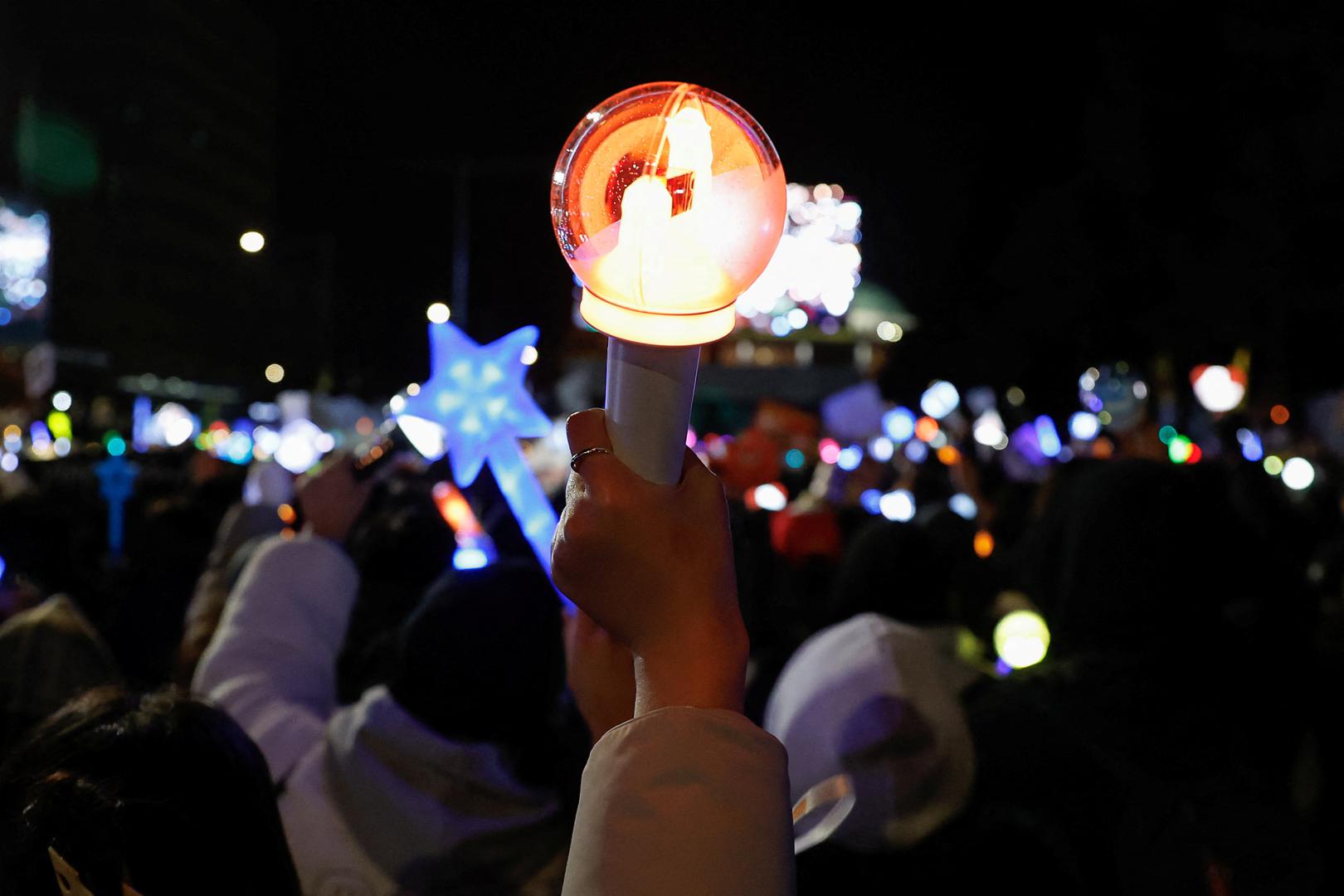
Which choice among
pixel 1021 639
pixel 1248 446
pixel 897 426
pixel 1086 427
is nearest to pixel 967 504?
pixel 1248 446

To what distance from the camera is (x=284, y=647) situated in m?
2.79

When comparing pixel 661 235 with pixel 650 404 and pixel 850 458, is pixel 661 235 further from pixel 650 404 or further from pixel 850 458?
pixel 850 458

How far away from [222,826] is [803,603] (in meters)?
6.44

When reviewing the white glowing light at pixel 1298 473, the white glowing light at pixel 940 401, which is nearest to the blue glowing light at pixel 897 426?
the white glowing light at pixel 940 401

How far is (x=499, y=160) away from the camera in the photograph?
18.0 m

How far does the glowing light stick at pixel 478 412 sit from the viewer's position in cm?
288

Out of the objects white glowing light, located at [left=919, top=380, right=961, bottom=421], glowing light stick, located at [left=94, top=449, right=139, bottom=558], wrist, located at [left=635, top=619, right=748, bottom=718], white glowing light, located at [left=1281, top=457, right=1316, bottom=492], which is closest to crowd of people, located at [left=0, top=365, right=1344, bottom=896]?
wrist, located at [left=635, top=619, right=748, bottom=718]

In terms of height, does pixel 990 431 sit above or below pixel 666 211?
below

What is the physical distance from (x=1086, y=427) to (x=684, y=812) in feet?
36.3

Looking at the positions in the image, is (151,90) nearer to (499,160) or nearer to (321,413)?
(499,160)

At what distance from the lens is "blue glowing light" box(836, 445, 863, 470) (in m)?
12.7

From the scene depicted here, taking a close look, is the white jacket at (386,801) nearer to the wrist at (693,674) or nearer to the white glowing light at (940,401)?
the wrist at (693,674)

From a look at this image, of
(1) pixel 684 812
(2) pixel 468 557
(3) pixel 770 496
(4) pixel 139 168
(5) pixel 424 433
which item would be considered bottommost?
(3) pixel 770 496

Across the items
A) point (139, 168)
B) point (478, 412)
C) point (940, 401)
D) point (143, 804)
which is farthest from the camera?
point (139, 168)
